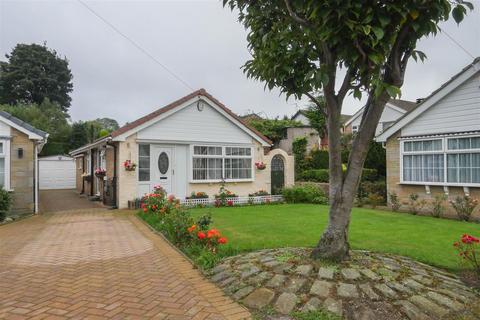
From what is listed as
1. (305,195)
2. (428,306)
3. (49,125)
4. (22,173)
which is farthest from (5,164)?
(49,125)

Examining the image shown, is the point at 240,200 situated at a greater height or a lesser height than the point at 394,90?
lesser

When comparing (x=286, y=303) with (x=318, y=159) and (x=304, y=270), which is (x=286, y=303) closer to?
(x=304, y=270)

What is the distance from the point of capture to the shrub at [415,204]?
1245cm

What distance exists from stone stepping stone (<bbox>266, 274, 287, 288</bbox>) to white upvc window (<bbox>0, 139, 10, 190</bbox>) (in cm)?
1116

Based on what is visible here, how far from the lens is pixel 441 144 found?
12047 millimetres

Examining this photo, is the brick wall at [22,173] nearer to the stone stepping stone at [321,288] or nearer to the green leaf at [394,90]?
the stone stepping stone at [321,288]

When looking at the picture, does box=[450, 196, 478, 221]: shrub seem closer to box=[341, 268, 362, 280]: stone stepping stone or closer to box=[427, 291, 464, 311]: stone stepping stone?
box=[427, 291, 464, 311]: stone stepping stone

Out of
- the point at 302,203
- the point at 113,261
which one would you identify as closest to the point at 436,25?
the point at 113,261

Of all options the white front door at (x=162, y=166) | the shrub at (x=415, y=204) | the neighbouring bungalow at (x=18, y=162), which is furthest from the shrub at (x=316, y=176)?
the neighbouring bungalow at (x=18, y=162)

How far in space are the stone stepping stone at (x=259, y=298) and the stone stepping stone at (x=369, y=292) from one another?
104 cm

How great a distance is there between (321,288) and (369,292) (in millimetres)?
531

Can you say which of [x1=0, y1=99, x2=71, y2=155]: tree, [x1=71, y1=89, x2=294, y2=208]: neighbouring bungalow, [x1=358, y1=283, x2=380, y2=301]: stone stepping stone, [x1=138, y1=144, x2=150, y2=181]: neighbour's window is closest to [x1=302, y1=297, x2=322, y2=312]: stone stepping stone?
[x1=358, y1=283, x2=380, y2=301]: stone stepping stone

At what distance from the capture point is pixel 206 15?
10836mm

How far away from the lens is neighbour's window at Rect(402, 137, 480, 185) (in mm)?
11078
